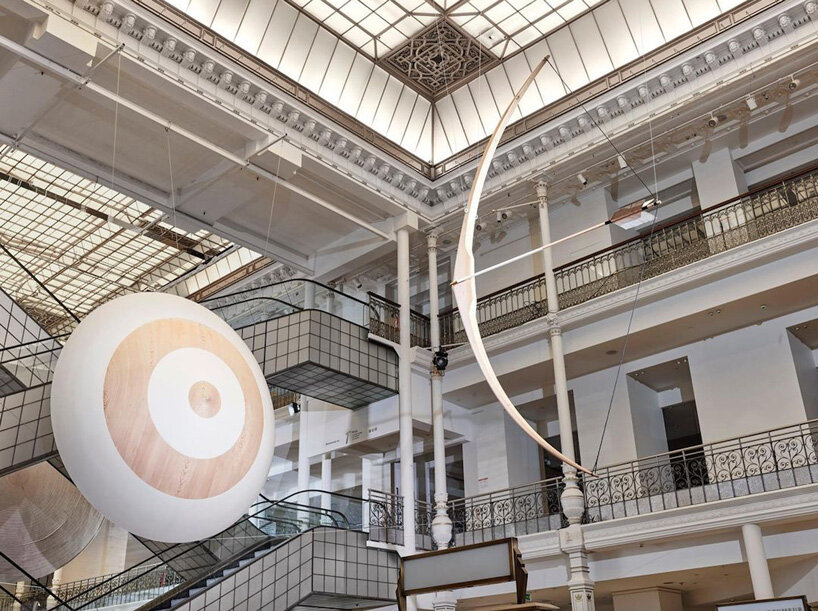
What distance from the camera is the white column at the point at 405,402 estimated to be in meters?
13.9

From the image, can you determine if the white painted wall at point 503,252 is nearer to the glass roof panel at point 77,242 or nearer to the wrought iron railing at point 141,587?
the glass roof panel at point 77,242

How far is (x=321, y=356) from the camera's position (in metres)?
14.3

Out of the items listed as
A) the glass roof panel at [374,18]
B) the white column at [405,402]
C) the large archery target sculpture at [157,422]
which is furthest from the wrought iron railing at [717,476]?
the glass roof panel at [374,18]

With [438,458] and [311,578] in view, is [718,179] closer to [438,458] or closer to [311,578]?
[438,458]

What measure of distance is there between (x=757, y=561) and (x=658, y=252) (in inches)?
225

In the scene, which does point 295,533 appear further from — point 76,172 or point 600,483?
point 76,172

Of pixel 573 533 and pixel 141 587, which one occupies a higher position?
pixel 573 533

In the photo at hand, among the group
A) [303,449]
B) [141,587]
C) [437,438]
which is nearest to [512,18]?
[437,438]

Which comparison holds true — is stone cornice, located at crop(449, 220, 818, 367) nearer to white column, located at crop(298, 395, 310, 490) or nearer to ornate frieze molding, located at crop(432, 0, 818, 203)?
ornate frieze molding, located at crop(432, 0, 818, 203)

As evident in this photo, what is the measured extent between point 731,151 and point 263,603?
1087cm

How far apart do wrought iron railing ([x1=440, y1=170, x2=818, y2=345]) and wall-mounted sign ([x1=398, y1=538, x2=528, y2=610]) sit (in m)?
7.74

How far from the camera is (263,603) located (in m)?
11.8

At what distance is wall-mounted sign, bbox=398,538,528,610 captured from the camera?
5492 millimetres

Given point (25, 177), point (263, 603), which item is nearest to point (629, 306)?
point (263, 603)
